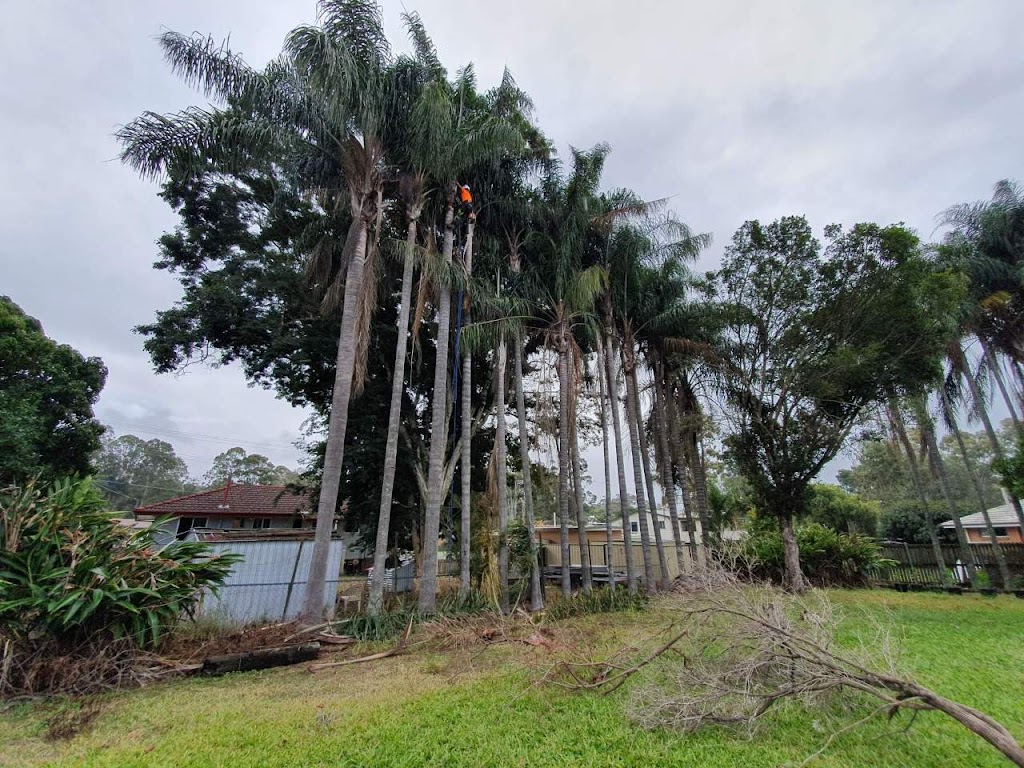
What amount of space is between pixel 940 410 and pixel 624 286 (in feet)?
40.8

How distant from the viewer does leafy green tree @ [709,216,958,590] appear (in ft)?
37.9

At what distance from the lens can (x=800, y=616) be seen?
4.81 metres

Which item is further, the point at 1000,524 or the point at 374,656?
the point at 1000,524

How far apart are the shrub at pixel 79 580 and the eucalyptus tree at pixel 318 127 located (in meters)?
2.75

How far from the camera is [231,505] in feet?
85.8

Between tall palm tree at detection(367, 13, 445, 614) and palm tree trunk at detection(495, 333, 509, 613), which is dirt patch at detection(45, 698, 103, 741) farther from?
palm tree trunk at detection(495, 333, 509, 613)

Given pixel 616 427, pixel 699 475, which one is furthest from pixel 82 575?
pixel 699 475

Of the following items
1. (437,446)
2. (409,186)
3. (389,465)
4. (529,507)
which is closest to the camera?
(389,465)

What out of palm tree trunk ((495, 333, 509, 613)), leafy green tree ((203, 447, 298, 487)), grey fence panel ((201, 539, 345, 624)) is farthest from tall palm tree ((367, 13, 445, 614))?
leafy green tree ((203, 447, 298, 487))

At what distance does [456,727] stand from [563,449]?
8322 mm

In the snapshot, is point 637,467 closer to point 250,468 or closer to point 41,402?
point 41,402

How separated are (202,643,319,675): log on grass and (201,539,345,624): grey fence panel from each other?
217 cm

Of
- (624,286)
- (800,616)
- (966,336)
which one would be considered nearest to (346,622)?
(800,616)

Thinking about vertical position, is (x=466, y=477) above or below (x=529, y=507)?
above
